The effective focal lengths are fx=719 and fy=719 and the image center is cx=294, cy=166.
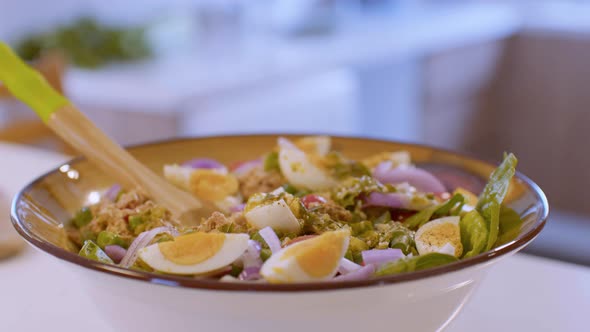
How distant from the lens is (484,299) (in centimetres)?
93

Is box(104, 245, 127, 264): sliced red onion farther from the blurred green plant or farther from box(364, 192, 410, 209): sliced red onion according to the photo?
the blurred green plant

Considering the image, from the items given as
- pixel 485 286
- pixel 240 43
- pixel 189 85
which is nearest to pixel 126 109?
pixel 189 85

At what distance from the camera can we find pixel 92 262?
0.57 metres

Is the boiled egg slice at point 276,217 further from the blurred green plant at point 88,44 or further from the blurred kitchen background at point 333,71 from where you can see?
the blurred green plant at point 88,44

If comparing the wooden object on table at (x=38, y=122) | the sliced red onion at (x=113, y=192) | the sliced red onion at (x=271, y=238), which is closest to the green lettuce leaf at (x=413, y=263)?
the sliced red onion at (x=271, y=238)

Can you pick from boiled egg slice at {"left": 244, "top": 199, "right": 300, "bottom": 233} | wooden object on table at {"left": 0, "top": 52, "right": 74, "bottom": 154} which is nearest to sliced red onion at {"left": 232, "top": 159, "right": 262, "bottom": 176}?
boiled egg slice at {"left": 244, "top": 199, "right": 300, "bottom": 233}

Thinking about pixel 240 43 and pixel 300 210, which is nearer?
pixel 300 210

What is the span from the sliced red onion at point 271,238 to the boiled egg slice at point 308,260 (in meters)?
0.05

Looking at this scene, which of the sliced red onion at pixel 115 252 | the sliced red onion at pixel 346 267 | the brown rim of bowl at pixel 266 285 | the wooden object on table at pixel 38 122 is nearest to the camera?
the brown rim of bowl at pixel 266 285

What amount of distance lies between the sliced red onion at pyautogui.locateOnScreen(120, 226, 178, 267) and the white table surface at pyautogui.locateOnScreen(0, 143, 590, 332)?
15 cm

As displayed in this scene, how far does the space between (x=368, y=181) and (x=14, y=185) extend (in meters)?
0.82

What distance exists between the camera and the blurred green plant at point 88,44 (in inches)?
128

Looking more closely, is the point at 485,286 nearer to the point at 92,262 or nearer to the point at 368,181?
the point at 368,181

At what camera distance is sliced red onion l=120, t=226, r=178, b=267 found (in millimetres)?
704
